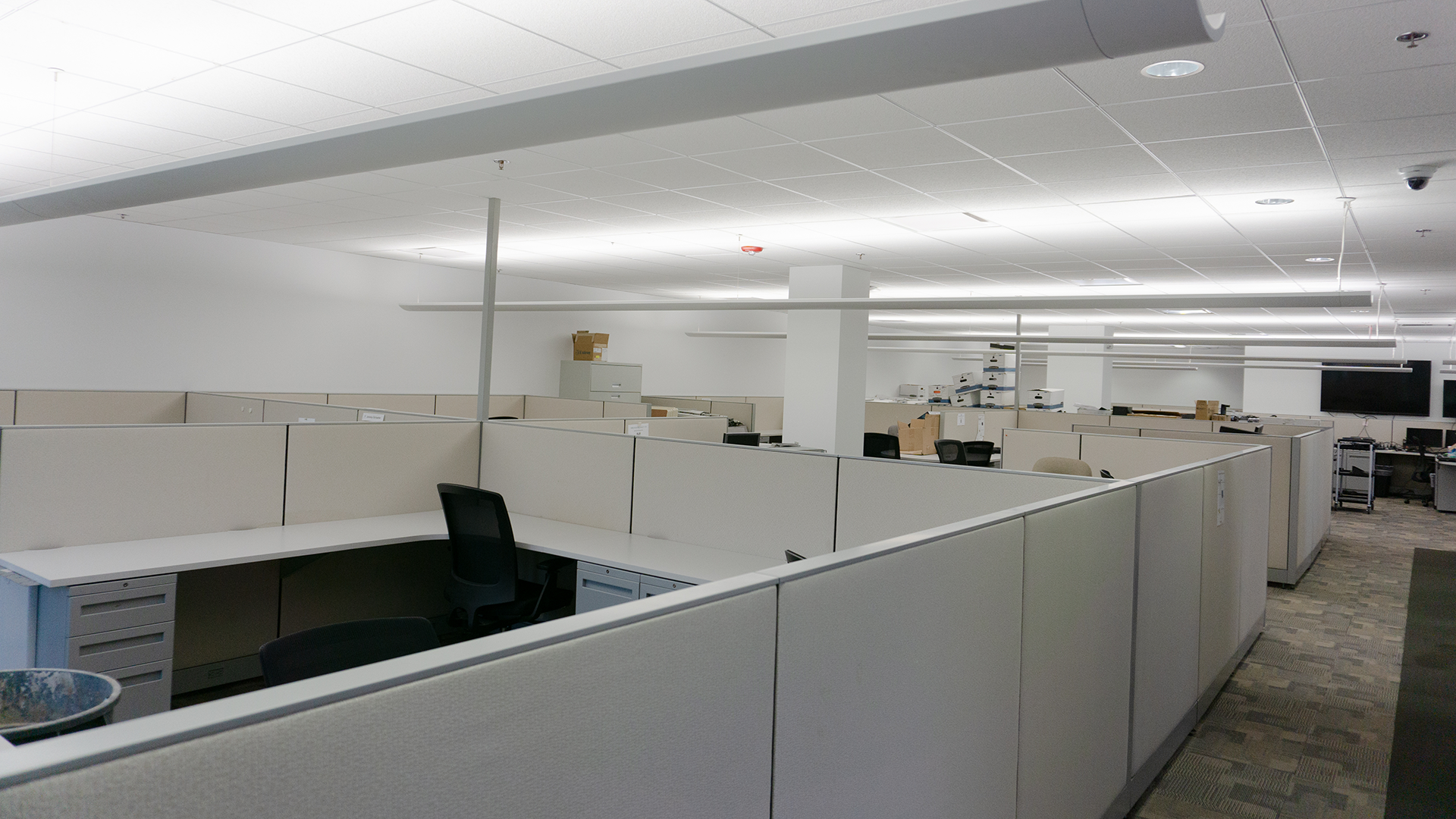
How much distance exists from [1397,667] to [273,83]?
5669mm

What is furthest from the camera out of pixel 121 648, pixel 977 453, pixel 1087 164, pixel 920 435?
pixel 920 435

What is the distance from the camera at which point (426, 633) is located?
5.58 ft

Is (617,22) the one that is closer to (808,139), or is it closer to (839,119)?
(839,119)

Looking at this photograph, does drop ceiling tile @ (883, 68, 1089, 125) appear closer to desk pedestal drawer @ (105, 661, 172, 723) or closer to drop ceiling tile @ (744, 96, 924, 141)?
drop ceiling tile @ (744, 96, 924, 141)

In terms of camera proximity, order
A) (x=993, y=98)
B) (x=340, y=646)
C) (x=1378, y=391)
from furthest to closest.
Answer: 1. (x=1378, y=391)
2. (x=993, y=98)
3. (x=340, y=646)

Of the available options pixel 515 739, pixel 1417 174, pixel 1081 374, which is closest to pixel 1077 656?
pixel 515 739

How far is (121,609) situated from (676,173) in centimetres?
339

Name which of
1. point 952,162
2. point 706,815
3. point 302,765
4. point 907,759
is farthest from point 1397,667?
point 302,765

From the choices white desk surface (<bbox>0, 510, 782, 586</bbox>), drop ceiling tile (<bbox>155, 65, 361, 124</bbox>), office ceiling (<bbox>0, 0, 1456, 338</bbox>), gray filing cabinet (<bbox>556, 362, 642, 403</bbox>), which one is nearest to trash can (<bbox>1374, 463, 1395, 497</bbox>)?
office ceiling (<bbox>0, 0, 1456, 338</bbox>)

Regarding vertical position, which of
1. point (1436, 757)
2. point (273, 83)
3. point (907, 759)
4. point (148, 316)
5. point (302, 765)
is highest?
point (273, 83)

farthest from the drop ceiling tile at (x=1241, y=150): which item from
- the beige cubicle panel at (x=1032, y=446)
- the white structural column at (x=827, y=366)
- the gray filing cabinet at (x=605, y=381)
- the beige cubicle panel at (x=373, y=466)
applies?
the gray filing cabinet at (x=605, y=381)

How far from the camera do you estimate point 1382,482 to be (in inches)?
447

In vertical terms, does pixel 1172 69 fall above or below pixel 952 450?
above

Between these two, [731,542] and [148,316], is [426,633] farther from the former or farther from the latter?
[148,316]
